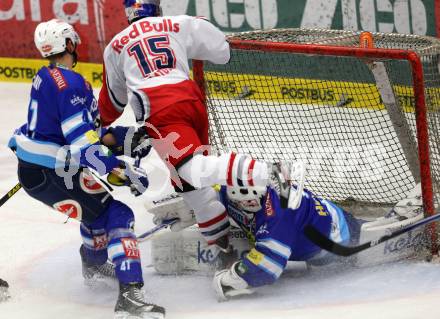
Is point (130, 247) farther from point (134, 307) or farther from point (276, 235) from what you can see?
point (276, 235)

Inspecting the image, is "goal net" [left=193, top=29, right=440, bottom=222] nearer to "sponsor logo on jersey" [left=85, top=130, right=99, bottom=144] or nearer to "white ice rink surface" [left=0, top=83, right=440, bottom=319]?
"white ice rink surface" [left=0, top=83, right=440, bottom=319]

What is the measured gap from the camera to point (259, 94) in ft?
18.1

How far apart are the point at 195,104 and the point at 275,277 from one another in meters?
0.78

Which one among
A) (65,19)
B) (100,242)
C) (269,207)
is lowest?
(100,242)

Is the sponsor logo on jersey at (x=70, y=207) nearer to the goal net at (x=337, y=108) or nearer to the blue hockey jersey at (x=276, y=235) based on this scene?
the blue hockey jersey at (x=276, y=235)

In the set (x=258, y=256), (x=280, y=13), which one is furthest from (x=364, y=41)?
(x=280, y=13)

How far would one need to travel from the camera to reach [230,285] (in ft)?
13.3

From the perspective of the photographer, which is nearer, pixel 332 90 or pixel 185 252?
pixel 185 252

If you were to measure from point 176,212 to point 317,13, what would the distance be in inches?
118

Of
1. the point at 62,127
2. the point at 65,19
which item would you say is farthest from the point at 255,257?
the point at 65,19

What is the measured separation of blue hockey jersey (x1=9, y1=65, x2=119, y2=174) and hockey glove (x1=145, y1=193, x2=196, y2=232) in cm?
51

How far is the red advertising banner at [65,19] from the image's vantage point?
25.6 ft

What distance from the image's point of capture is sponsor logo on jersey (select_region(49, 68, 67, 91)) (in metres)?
3.93

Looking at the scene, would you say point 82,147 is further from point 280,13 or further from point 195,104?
point 280,13
